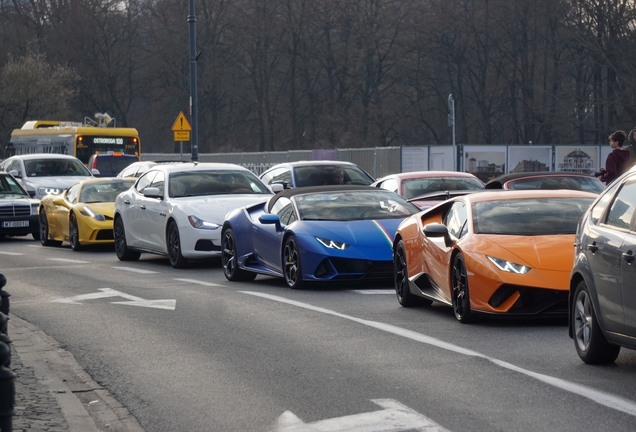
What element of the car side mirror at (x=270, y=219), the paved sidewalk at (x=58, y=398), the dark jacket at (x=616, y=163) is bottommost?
the paved sidewalk at (x=58, y=398)

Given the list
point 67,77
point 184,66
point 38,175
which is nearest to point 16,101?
point 67,77

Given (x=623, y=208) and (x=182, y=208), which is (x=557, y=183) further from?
(x=623, y=208)

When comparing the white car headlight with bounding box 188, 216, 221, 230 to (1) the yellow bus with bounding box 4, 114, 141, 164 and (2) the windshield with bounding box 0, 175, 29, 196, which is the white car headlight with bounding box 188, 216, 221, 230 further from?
(1) the yellow bus with bounding box 4, 114, 141, 164

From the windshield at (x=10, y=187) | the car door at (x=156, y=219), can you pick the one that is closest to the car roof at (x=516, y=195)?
the car door at (x=156, y=219)

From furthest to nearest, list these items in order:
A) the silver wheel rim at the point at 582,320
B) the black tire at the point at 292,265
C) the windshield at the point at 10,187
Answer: the windshield at the point at 10,187, the black tire at the point at 292,265, the silver wheel rim at the point at 582,320

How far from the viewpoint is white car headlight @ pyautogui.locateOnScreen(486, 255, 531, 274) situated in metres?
10.0

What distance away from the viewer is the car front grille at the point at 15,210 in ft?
87.7

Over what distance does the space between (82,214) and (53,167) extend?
10.0m

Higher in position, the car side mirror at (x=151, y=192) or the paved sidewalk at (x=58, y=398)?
the car side mirror at (x=151, y=192)

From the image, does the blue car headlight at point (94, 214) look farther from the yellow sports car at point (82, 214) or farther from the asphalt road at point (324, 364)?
the asphalt road at point (324, 364)

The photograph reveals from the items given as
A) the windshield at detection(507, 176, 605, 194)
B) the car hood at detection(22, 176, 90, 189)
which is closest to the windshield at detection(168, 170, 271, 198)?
the windshield at detection(507, 176, 605, 194)

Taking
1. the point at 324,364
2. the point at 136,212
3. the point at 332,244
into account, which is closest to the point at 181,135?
the point at 136,212

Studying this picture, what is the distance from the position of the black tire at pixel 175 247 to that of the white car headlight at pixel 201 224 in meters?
0.31

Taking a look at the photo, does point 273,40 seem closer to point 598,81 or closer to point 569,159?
point 598,81
